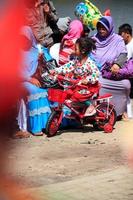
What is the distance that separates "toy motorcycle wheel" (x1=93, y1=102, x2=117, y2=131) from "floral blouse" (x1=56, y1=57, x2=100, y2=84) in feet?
1.33

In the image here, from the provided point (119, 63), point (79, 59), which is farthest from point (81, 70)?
point (119, 63)

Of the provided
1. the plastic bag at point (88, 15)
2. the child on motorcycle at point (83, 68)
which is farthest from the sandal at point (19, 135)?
the plastic bag at point (88, 15)

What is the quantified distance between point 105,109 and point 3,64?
5271 mm

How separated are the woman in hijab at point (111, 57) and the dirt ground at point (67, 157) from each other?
68 centimetres

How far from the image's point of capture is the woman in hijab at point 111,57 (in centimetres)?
718

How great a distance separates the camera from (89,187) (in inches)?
169

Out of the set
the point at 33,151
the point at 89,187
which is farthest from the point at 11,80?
the point at 33,151

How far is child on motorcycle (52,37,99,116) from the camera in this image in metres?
6.43

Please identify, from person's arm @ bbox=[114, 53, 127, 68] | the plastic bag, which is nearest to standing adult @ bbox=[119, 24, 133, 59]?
the plastic bag

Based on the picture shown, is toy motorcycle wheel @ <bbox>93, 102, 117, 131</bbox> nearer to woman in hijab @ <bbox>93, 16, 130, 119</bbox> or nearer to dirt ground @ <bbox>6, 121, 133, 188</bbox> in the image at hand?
dirt ground @ <bbox>6, 121, 133, 188</bbox>

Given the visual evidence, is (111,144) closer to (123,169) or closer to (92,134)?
(92,134)

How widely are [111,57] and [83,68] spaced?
929mm

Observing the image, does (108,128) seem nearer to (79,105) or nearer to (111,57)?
(79,105)

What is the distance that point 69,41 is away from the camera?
738 centimetres
